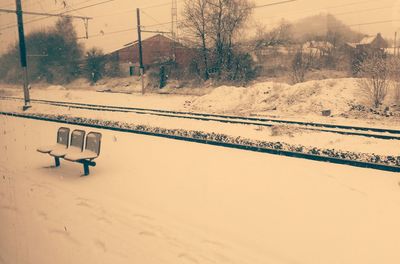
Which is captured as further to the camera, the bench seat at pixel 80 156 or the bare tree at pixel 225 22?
the bare tree at pixel 225 22

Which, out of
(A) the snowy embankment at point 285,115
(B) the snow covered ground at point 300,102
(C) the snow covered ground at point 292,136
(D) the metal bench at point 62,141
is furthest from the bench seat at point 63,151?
(B) the snow covered ground at point 300,102

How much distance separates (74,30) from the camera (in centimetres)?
6134

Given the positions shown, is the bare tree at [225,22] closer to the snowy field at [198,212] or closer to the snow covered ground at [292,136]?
the snow covered ground at [292,136]

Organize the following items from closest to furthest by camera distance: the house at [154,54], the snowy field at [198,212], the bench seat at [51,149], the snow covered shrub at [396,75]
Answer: the snowy field at [198,212] → the bench seat at [51,149] → the snow covered shrub at [396,75] → the house at [154,54]

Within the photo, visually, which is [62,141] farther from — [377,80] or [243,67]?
[243,67]

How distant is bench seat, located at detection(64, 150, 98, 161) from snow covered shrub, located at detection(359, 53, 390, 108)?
1638cm

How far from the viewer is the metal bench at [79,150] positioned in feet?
25.5

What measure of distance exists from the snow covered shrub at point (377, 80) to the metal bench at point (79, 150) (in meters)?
16.2

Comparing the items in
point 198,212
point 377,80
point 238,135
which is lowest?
point 198,212

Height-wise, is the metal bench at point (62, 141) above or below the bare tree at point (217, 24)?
below

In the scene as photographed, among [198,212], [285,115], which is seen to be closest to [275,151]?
[198,212]

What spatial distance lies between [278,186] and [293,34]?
36622mm

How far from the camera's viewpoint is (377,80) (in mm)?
18562

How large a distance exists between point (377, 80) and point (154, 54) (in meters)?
32.3
